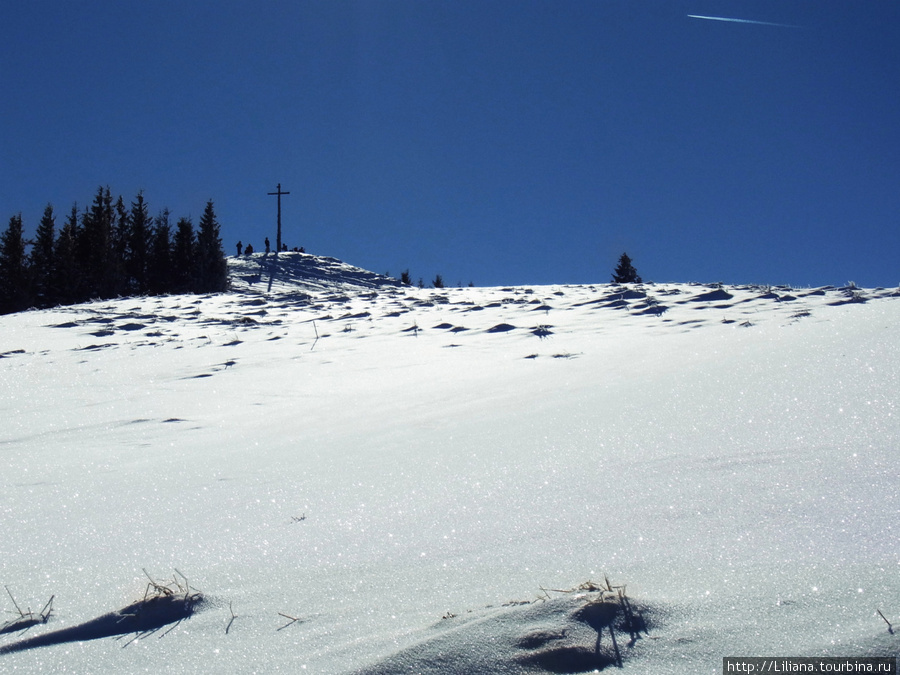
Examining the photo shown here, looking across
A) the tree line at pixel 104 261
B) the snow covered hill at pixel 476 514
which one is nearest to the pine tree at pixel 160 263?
the tree line at pixel 104 261

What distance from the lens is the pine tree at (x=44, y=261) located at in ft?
93.8

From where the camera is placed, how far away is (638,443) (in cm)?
233

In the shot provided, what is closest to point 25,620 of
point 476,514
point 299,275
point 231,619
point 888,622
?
point 231,619

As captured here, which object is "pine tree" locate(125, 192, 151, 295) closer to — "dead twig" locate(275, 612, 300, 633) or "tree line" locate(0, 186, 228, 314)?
"tree line" locate(0, 186, 228, 314)

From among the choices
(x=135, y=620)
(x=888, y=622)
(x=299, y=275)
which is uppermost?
(x=299, y=275)

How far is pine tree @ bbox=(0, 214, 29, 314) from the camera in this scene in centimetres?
2905

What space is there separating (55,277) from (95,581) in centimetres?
3102

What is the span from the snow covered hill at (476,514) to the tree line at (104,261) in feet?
79.4

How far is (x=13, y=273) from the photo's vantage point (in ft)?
96.5

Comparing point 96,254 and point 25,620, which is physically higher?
point 96,254

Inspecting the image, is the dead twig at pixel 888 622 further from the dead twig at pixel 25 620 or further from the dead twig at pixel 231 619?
the dead twig at pixel 25 620

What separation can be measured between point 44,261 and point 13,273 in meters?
1.46

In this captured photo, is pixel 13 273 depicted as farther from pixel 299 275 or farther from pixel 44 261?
pixel 299 275

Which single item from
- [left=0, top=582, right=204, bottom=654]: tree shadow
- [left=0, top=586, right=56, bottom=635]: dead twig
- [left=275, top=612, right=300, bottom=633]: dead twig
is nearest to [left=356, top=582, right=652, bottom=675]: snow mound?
[left=275, top=612, right=300, bottom=633]: dead twig
